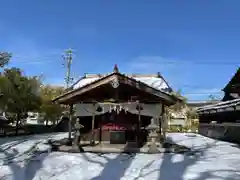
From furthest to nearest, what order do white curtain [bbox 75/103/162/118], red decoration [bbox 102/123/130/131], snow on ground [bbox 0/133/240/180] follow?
1. red decoration [bbox 102/123/130/131]
2. white curtain [bbox 75/103/162/118]
3. snow on ground [bbox 0/133/240/180]

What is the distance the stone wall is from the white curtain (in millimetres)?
4553

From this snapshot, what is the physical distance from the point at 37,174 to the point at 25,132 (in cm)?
1761

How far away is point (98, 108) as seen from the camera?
12320mm

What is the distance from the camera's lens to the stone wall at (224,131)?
14196 mm

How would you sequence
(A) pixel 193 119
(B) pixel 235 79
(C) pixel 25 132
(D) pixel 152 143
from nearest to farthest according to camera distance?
(D) pixel 152 143, (B) pixel 235 79, (C) pixel 25 132, (A) pixel 193 119

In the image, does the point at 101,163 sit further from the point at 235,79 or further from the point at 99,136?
the point at 235,79

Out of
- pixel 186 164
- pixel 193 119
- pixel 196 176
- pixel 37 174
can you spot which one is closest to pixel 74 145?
pixel 37 174

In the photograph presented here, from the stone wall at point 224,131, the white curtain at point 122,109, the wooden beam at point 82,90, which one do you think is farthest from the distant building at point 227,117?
the wooden beam at point 82,90

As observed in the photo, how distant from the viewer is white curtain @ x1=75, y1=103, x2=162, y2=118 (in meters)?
11.8

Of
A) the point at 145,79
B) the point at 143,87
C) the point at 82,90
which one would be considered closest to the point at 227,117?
the point at 145,79

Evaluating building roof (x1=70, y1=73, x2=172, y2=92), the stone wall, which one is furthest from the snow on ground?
building roof (x1=70, y1=73, x2=172, y2=92)

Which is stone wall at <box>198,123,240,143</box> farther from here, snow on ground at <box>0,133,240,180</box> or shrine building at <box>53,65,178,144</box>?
snow on ground at <box>0,133,240,180</box>

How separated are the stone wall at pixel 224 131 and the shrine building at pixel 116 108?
403 cm

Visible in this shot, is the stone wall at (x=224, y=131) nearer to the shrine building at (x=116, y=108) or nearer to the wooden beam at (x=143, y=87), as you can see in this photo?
the shrine building at (x=116, y=108)
